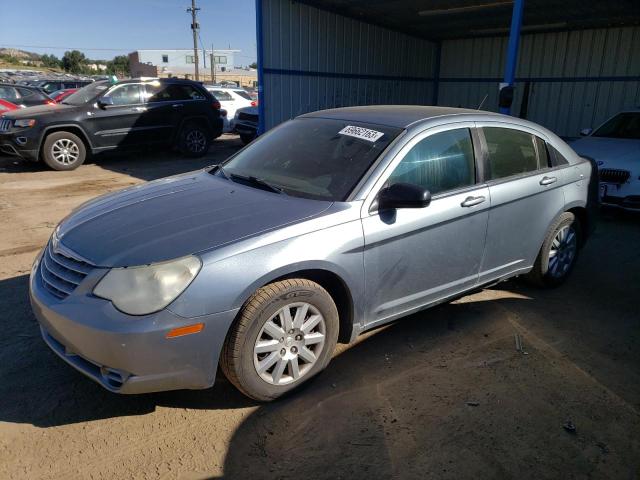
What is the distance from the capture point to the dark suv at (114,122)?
30.9 ft

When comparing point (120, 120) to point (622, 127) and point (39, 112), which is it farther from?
point (622, 127)

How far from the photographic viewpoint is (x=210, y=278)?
2441 millimetres

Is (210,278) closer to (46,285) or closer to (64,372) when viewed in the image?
(46,285)

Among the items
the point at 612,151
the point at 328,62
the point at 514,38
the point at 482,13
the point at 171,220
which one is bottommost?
the point at 612,151

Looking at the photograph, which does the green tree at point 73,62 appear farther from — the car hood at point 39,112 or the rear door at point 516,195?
the rear door at point 516,195

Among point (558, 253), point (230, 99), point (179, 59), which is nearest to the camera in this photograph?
point (558, 253)

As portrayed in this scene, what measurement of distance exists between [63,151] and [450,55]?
12.3 m

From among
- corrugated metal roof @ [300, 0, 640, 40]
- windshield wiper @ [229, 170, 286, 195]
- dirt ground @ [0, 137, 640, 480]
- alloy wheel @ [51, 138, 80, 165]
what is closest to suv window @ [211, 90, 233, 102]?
corrugated metal roof @ [300, 0, 640, 40]

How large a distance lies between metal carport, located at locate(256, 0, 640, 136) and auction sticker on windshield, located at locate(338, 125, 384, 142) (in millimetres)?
6339

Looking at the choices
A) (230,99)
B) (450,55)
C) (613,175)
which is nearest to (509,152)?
(613,175)

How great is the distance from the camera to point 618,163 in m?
6.66

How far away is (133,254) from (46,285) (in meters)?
0.61

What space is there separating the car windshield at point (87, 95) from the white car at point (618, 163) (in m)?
8.98

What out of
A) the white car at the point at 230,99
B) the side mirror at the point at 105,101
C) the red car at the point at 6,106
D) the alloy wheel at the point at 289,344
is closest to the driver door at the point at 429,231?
the alloy wheel at the point at 289,344
